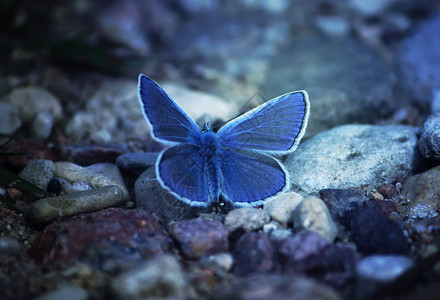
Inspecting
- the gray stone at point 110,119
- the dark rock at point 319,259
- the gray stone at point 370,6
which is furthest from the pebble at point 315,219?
the gray stone at point 370,6

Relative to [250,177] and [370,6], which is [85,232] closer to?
[250,177]

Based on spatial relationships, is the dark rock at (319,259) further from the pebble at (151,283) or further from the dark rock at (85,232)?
the dark rock at (85,232)

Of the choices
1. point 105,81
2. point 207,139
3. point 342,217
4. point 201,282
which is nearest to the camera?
point 201,282

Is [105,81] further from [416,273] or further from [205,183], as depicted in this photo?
[416,273]

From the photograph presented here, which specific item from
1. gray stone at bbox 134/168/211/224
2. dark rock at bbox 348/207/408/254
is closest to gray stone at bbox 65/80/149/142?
gray stone at bbox 134/168/211/224

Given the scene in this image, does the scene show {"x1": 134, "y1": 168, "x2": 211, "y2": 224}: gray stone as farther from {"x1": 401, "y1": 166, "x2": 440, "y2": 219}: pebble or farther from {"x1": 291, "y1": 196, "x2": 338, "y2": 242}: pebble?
{"x1": 401, "y1": 166, "x2": 440, "y2": 219}: pebble

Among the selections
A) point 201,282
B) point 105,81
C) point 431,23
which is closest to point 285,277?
point 201,282

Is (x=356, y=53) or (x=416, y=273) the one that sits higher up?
(x=356, y=53)
